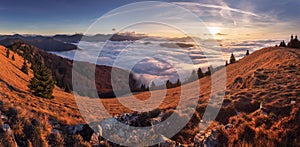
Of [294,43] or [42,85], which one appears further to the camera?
[294,43]

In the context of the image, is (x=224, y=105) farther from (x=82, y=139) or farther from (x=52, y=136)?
(x=52, y=136)

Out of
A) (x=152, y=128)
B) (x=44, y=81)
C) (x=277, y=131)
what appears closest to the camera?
(x=277, y=131)

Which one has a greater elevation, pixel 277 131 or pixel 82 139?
pixel 277 131

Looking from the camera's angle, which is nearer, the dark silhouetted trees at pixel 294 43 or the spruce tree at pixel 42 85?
the spruce tree at pixel 42 85

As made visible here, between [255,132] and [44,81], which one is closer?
[255,132]

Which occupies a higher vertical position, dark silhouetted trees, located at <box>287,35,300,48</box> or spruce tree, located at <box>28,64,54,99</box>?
dark silhouetted trees, located at <box>287,35,300,48</box>

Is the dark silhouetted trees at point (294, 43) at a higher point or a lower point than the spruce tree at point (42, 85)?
higher

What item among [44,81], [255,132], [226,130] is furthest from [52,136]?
[44,81]

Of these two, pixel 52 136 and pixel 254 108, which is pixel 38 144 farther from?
pixel 254 108

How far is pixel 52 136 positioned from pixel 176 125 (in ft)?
22.7

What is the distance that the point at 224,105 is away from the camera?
17125 millimetres

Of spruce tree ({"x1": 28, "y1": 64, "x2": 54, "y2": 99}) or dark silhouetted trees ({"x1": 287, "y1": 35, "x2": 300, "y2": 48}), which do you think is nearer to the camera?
spruce tree ({"x1": 28, "y1": 64, "x2": 54, "y2": 99})

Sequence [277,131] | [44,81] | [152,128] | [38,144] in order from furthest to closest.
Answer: [44,81] → [152,128] → [38,144] → [277,131]

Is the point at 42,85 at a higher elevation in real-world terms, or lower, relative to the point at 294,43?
lower
